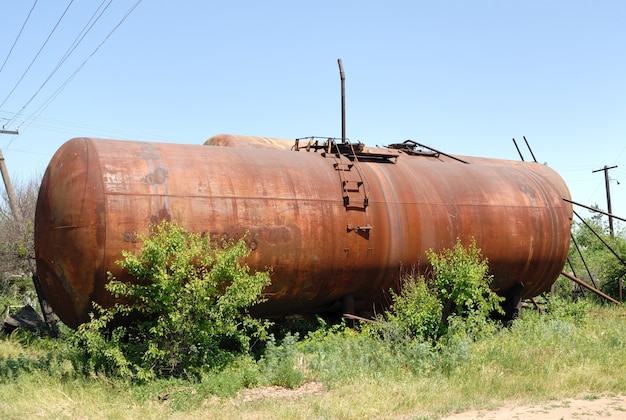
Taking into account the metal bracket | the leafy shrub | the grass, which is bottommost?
the grass

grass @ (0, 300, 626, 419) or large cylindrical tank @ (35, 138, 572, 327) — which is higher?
large cylindrical tank @ (35, 138, 572, 327)

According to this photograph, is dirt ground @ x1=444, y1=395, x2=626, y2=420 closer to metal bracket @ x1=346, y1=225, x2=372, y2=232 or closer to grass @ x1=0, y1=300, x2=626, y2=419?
grass @ x1=0, y1=300, x2=626, y2=419

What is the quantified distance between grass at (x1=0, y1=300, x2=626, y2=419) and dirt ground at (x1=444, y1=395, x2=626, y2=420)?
0.61ft

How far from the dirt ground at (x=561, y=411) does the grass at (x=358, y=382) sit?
0.61 feet

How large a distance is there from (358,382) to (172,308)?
2695mm

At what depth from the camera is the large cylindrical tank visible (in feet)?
28.5

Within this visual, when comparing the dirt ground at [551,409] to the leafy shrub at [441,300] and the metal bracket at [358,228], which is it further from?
the metal bracket at [358,228]

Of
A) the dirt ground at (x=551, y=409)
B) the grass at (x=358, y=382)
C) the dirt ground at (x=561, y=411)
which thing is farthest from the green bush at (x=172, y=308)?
the dirt ground at (x=561, y=411)

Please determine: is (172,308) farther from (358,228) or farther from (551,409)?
(551,409)

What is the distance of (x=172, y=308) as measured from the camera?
8391mm

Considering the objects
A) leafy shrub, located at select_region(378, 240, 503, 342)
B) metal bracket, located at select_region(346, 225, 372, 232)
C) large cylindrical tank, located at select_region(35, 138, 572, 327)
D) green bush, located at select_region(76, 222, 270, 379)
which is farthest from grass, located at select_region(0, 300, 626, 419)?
metal bracket, located at select_region(346, 225, 372, 232)

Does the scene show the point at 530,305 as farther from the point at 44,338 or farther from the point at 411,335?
the point at 44,338

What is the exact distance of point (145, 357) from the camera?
27.7 feet

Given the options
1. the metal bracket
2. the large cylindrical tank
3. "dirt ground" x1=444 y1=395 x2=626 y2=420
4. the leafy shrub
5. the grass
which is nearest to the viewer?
"dirt ground" x1=444 y1=395 x2=626 y2=420
